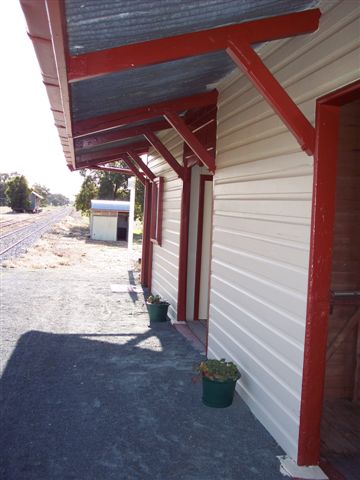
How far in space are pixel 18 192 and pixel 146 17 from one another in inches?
2799

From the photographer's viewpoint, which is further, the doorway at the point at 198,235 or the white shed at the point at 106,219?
the white shed at the point at 106,219

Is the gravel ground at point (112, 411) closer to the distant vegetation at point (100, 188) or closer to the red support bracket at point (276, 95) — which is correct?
the red support bracket at point (276, 95)

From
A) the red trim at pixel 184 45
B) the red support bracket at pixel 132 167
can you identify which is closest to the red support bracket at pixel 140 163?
the red support bracket at pixel 132 167

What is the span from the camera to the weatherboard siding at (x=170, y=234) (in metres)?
7.94

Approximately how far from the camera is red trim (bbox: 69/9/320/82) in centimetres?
286

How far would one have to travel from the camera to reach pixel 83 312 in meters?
8.17

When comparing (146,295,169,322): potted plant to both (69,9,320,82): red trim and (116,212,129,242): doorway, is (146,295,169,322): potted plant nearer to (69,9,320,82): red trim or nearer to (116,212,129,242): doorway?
(69,9,320,82): red trim

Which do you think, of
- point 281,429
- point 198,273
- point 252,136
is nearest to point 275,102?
point 252,136

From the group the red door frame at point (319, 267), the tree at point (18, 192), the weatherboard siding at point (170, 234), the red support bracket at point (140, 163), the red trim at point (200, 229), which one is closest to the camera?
the red door frame at point (319, 267)

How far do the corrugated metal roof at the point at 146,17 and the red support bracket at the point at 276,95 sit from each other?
0.68 ft

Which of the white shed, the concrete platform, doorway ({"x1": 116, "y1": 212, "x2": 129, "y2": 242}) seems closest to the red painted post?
the concrete platform

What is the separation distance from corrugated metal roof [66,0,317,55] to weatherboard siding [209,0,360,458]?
1.75 feet

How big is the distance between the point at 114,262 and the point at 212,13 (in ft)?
45.3

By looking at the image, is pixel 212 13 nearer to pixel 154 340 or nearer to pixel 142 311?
pixel 154 340
